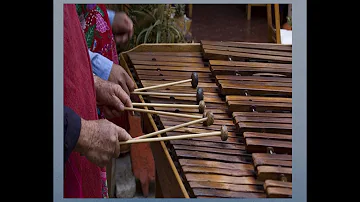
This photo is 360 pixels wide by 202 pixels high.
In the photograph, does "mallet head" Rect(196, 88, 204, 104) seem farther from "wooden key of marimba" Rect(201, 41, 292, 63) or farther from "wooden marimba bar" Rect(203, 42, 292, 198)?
"wooden key of marimba" Rect(201, 41, 292, 63)

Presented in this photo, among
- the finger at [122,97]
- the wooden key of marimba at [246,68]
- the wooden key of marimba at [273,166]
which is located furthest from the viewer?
the wooden key of marimba at [246,68]

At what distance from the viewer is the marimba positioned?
7.78 ft

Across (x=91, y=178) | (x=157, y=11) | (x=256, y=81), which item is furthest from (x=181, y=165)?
(x=157, y=11)

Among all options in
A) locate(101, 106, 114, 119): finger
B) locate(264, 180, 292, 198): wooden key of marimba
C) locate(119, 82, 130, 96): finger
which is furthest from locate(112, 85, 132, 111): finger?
locate(264, 180, 292, 198): wooden key of marimba

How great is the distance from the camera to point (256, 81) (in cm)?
325

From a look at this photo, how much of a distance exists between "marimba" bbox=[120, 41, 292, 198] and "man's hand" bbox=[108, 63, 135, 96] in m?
0.05

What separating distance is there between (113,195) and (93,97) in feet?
4.94

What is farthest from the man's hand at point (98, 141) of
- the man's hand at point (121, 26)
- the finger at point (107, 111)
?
the man's hand at point (121, 26)

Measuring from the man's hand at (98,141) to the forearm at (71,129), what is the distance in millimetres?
15

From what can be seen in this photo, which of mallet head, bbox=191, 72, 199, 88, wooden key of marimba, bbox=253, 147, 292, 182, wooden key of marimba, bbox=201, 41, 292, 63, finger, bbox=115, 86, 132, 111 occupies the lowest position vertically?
wooden key of marimba, bbox=253, 147, 292, 182

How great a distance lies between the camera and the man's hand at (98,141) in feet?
7.91

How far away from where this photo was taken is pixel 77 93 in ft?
8.50

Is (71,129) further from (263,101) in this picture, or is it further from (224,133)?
(263,101)

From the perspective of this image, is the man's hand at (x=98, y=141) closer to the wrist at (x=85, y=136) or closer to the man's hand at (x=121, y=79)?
the wrist at (x=85, y=136)
